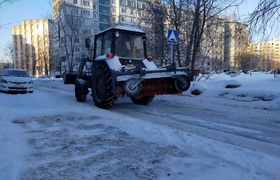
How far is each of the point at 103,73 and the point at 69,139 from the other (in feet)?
12.8

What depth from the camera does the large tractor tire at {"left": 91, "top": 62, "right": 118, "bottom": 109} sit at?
735cm

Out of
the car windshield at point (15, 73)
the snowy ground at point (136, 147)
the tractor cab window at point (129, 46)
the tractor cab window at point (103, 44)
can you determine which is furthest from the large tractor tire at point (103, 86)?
the car windshield at point (15, 73)

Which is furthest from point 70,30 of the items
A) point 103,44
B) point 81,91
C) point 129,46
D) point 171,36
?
point 129,46

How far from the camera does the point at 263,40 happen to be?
834 cm

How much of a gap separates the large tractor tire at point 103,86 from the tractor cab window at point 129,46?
32.3 inches

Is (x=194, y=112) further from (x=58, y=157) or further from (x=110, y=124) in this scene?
(x=58, y=157)

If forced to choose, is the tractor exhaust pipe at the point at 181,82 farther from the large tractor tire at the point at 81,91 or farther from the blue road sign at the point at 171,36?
the large tractor tire at the point at 81,91

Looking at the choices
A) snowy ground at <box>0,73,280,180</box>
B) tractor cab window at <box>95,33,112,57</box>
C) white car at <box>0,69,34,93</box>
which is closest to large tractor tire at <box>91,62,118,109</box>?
tractor cab window at <box>95,33,112,57</box>

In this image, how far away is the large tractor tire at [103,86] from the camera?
7352mm

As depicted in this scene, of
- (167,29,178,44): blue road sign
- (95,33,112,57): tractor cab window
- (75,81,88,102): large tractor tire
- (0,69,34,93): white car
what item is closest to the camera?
(95,33,112,57): tractor cab window

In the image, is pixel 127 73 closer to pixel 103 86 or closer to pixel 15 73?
pixel 103 86

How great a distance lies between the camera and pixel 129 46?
8281 mm

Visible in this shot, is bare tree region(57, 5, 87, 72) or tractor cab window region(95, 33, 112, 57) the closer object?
tractor cab window region(95, 33, 112, 57)

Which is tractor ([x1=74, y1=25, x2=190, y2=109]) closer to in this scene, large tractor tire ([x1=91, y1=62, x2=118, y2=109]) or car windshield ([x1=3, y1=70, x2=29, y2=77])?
large tractor tire ([x1=91, y1=62, x2=118, y2=109])
